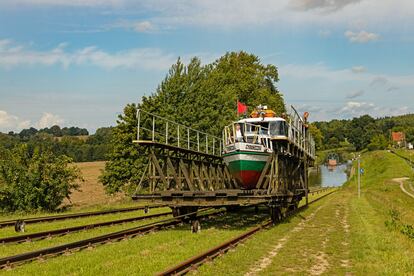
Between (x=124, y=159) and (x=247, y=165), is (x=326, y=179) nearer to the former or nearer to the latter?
(x=124, y=159)

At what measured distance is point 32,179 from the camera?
32406mm

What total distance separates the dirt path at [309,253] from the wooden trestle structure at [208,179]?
188 centimetres

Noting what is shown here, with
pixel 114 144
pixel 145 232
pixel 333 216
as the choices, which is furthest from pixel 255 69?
pixel 145 232

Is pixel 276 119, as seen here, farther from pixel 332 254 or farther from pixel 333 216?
pixel 332 254

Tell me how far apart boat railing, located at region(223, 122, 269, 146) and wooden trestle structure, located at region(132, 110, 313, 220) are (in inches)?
38.8

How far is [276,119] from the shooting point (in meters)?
21.3

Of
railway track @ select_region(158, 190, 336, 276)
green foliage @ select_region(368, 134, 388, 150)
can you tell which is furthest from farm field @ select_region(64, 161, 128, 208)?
green foliage @ select_region(368, 134, 388, 150)

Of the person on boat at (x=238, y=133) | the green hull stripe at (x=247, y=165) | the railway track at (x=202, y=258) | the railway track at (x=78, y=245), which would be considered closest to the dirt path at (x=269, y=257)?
the railway track at (x=202, y=258)

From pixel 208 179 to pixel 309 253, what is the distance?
10.2 metres

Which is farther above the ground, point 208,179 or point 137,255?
point 208,179

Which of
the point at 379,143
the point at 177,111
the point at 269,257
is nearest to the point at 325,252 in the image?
the point at 269,257

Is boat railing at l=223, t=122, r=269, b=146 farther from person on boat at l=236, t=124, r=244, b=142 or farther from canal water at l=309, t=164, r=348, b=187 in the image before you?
canal water at l=309, t=164, r=348, b=187

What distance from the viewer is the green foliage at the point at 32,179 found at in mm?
31781

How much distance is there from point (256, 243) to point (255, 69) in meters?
51.2
